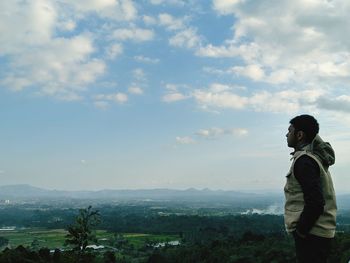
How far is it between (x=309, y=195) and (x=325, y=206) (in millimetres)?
248

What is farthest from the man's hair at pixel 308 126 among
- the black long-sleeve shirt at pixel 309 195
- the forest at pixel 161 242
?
the forest at pixel 161 242

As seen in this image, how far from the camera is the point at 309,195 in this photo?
127 inches

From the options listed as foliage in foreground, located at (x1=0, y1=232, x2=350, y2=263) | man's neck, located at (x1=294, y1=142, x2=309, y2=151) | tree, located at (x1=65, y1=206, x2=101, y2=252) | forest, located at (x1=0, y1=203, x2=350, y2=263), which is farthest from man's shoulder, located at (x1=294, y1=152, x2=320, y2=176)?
foliage in foreground, located at (x1=0, y1=232, x2=350, y2=263)

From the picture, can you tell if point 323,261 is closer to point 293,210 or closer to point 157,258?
point 293,210

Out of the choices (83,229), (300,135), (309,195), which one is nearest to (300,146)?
(300,135)

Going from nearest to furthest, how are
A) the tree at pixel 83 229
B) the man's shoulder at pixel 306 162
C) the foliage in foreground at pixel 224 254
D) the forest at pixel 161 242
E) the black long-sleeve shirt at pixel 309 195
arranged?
the black long-sleeve shirt at pixel 309 195, the man's shoulder at pixel 306 162, the tree at pixel 83 229, the forest at pixel 161 242, the foliage in foreground at pixel 224 254

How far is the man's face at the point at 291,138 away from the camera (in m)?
3.61

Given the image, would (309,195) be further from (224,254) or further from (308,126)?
(224,254)

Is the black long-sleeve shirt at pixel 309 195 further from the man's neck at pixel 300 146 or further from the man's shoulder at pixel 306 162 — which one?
the man's neck at pixel 300 146

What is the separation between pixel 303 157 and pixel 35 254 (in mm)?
36555

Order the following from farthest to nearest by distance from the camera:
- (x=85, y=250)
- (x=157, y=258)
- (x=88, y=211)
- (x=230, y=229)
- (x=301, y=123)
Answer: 1. (x=230, y=229)
2. (x=157, y=258)
3. (x=85, y=250)
4. (x=88, y=211)
5. (x=301, y=123)

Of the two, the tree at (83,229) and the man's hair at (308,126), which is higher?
the man's hair at (308,126)

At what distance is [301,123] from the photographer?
11.8 ft

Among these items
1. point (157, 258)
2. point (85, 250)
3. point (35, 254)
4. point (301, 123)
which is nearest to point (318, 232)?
point (301, 123)
